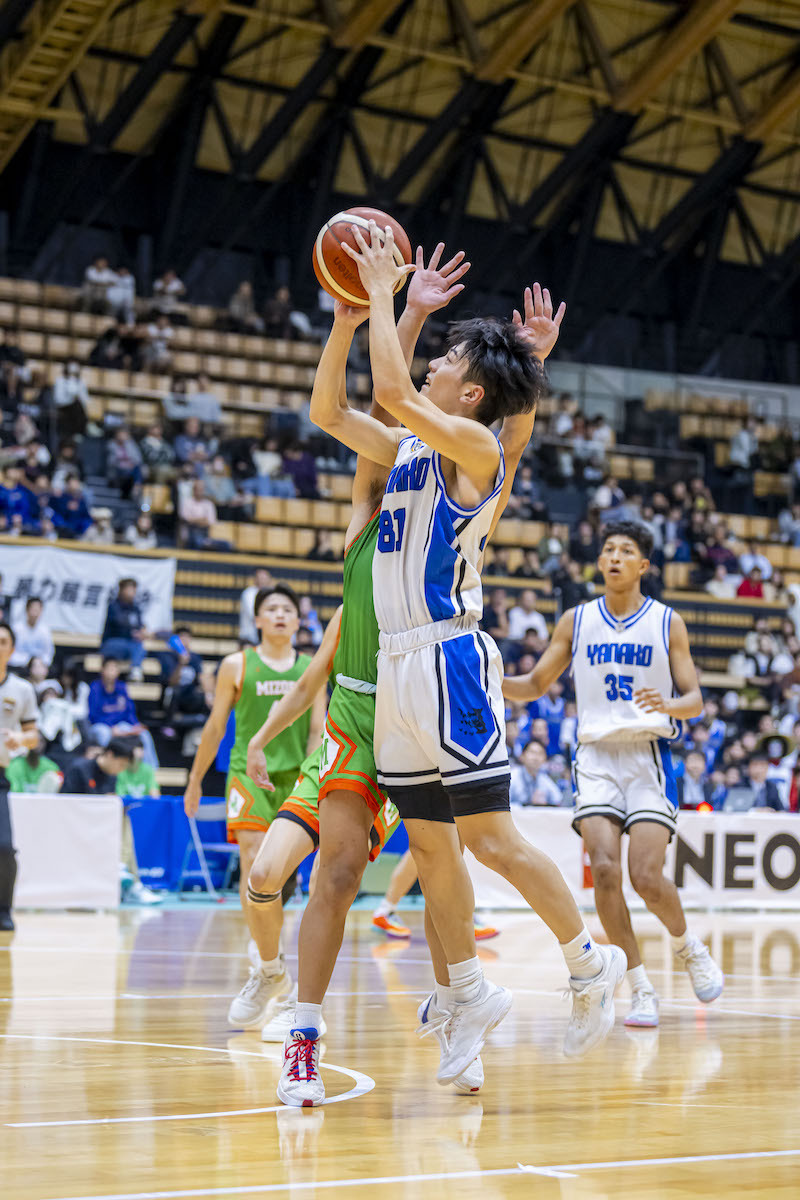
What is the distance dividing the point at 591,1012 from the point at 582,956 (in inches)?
6.9

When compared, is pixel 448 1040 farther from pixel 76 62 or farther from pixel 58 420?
pixel 76 62

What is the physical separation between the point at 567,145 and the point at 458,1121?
24.0 metres

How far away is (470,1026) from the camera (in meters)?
4.21

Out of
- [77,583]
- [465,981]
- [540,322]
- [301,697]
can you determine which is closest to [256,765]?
[301,697]

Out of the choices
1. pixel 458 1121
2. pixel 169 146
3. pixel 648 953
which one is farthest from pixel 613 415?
pixel 458 1121

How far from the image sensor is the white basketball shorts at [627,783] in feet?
21.0

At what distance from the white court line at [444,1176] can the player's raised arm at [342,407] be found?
2015 millimetres

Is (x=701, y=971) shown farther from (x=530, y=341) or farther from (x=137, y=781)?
(x=137, y=781)

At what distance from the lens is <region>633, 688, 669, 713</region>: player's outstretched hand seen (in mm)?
6277

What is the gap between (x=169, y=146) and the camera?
942 inches

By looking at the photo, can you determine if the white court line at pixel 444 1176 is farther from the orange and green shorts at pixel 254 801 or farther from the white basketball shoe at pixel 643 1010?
the orange and green shorts at pixel 254 801

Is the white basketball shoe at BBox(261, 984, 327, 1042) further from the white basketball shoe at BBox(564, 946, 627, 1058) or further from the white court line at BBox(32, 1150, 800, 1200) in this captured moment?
the white court line at BBox(32, 1150, 800, 1200)

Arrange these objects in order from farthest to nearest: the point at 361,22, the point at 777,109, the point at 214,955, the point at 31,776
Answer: the point at 777,109 → the point at 361,22 → the point at 31,776 → the point at 214,955

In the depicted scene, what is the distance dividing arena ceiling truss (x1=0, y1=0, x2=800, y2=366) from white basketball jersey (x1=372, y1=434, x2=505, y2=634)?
660 inches
